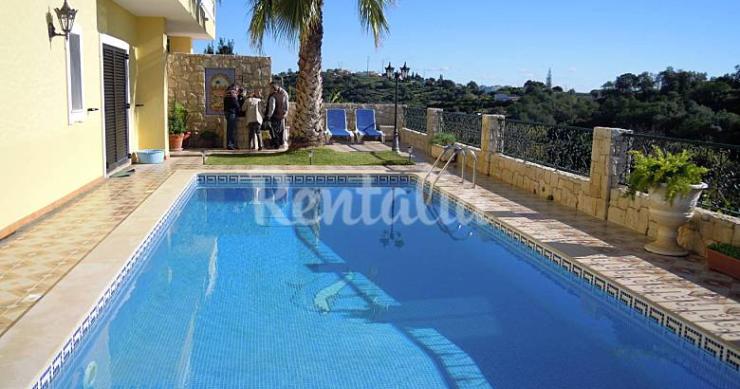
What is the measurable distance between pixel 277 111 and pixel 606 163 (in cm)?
1002

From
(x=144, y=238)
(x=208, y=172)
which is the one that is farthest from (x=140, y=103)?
(x=144, y=238)

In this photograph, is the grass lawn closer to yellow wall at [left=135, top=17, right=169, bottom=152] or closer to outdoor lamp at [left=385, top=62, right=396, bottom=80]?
yellow wall at [left=135, top=17, right=169, bottom=152]

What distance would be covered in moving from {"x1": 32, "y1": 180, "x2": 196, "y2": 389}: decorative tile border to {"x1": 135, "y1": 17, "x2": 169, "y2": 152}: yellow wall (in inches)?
228

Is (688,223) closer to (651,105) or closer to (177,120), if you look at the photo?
(651,105)

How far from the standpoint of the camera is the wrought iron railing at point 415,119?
19.6m

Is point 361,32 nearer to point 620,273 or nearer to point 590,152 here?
point 590,152

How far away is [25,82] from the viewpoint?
789 cm

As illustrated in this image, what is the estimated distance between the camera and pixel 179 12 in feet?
44.9

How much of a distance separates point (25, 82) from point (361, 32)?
8.98 m

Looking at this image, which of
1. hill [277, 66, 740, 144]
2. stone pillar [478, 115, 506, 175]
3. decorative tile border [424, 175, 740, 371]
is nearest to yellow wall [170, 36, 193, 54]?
hill [277, 66, 740, 144]

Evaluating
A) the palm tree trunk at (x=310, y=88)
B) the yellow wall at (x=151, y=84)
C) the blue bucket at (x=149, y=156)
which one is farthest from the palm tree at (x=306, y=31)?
the blue bucket at (x=149, y=156)

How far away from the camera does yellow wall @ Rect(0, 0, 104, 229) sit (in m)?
7.32

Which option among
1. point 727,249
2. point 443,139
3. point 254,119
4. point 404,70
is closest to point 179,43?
point 254,119

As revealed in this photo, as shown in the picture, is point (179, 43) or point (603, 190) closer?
point (603, 190)
